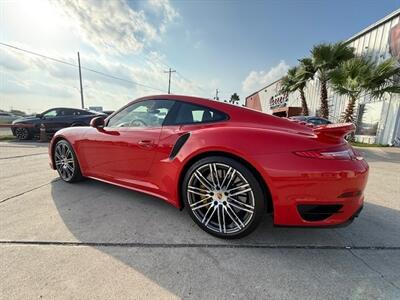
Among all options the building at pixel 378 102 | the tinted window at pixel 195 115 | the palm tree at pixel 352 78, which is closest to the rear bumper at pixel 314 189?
the tinted window at pixel 195 115

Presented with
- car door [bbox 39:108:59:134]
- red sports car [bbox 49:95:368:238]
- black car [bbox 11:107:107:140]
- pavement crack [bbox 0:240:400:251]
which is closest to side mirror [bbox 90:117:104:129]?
red sports car [bbox 49:95:368:238]

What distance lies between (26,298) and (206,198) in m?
1.45

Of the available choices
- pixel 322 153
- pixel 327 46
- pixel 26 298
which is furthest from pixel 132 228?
pixel 327 46

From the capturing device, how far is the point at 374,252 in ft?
6.75

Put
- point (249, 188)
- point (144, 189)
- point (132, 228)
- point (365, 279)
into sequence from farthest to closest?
point (144, 189) < point (132, 228) < point (249, 188) < point (365, 279)

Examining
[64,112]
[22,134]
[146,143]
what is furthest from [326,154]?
[22,134]

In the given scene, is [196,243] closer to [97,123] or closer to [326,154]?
[326,154]

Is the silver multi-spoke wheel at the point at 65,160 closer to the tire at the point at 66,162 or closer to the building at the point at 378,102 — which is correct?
the tire at the point at 66,162

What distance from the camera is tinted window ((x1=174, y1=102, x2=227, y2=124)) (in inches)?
92.8

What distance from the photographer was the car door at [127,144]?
8.52 feet

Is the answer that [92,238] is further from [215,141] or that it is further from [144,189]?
[215,141]

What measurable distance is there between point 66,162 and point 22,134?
8073 millimetres

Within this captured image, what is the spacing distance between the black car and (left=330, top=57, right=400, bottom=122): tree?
11.2 meters

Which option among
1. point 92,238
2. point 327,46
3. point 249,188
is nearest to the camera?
point 249,188
